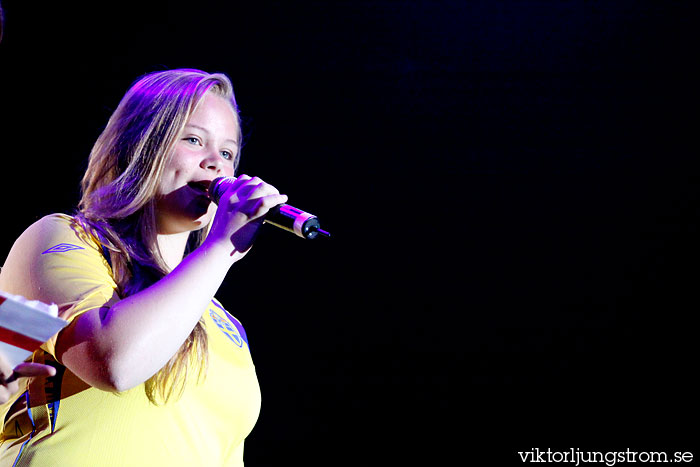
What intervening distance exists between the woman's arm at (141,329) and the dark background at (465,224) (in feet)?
5.28

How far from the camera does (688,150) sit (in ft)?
8.67

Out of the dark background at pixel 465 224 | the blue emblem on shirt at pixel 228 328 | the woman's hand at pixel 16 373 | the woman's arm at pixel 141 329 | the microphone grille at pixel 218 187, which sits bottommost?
the woman's hand at pixel 16 373

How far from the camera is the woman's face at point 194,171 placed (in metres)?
1.22

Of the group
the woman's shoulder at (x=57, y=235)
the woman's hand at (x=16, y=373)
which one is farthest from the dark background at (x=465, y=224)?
the woman's hand at (x=16, y=373)

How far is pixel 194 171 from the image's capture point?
48.1 inches

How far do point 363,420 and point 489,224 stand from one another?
1.03m

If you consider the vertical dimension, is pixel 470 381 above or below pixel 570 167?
below

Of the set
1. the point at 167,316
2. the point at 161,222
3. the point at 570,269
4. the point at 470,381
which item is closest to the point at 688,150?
the point at 570,269

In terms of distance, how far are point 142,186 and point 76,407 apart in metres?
0.45

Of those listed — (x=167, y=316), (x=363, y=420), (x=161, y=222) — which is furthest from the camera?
(x=363, y=420)

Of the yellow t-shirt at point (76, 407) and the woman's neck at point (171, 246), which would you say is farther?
the woman's neck at point (171, 246)

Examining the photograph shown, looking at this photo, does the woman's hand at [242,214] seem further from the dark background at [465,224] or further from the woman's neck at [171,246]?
the dark background at [465,224]

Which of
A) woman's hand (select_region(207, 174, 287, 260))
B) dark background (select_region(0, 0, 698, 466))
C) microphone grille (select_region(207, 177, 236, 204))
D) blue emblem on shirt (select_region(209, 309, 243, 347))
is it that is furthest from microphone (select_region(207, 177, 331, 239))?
dark background (select_region(0, 0, 698, 466))

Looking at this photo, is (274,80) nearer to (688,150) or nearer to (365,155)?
(365,155)
